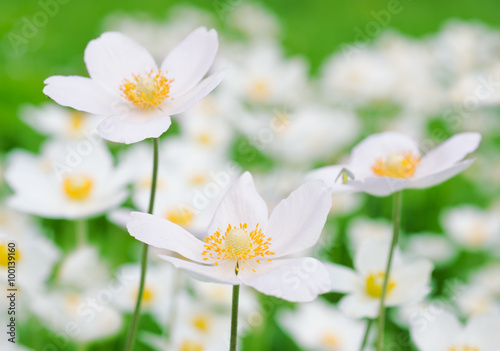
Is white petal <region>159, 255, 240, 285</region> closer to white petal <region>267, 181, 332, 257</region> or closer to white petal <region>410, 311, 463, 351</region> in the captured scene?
white petal <region>267, 181, 332, 257</region>

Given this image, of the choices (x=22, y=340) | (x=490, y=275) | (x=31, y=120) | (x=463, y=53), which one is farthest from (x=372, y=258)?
(x=463, y=53)

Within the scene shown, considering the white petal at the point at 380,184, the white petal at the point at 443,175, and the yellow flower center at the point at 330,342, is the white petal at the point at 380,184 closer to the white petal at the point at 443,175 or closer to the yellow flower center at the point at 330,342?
the white petal at the point at 443,175

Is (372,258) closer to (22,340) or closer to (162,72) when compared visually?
(162,72)

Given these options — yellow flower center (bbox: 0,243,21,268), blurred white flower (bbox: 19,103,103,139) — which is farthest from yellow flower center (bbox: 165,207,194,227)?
blurred white flower (bbox: 19,103,103,139)

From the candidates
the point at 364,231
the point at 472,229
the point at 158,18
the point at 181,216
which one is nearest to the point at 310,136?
the point at 364,231

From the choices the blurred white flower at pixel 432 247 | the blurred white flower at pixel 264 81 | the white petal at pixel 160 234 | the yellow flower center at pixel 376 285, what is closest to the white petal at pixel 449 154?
the yellow flower center at pixel 376 285

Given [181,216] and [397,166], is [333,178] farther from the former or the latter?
[181,216]
